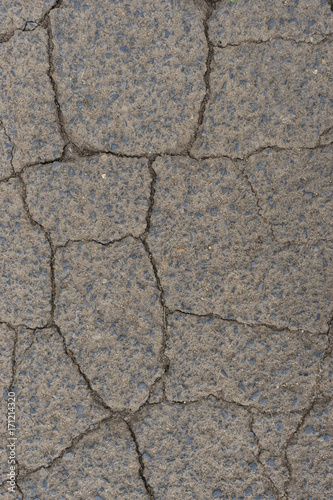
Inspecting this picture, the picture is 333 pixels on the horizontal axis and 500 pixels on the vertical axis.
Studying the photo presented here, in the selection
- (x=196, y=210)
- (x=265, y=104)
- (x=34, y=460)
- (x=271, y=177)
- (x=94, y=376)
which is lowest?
(x=34, y=460)

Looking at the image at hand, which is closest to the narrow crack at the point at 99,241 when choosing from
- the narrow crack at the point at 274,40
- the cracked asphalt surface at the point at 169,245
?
the cracked asphalt surface at the point at 169,245

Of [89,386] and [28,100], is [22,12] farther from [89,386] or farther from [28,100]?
[89,386]

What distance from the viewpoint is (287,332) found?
2.39 m

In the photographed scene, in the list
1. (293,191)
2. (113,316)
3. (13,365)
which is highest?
(293,191)

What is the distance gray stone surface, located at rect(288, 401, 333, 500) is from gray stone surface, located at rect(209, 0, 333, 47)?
1.87 m

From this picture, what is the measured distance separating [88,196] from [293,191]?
3.40 ft

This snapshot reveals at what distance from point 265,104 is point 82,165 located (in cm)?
97

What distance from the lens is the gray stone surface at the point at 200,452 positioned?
2354 mm

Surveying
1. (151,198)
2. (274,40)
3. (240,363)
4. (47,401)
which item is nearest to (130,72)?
(151,198)

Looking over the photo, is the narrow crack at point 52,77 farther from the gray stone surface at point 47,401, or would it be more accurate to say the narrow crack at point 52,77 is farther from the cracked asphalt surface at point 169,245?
the gray stone surface at point 47,401

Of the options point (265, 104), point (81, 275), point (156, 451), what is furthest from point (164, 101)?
point (156, 451)

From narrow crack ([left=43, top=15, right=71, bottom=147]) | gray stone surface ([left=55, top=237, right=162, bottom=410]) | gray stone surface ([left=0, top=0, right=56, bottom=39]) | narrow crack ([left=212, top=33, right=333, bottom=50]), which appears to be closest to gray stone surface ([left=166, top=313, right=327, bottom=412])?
gray stone surface ([left=55, top=237, right=162, bottom=410])

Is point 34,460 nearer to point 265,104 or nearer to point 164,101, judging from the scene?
point 164,101

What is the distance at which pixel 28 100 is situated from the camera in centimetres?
239
